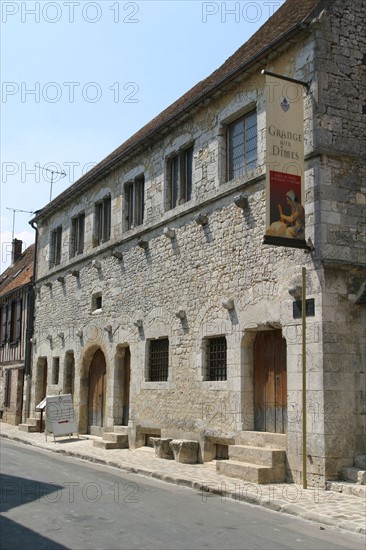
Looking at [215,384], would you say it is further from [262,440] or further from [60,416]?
[60,416]

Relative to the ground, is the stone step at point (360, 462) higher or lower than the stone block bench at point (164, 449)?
higher

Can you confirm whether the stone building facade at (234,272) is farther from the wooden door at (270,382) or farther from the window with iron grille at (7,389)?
the window with iron grille at (7,389)

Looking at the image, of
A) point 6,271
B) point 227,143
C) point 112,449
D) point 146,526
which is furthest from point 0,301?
point 146,526

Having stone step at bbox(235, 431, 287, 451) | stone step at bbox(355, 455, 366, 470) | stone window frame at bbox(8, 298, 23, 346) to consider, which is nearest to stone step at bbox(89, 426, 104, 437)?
stone step at bbox(235, 431, 287, 451)

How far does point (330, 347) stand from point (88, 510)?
4.10 meters

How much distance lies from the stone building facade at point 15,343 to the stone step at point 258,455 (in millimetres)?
12905

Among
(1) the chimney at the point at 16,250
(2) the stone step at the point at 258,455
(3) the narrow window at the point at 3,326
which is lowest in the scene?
(2) the stone step at the point at 258,455

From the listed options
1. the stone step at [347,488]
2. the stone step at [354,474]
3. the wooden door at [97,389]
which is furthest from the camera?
the wooden door at [97,389]

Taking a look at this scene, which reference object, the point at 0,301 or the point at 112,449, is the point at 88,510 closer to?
the point at 112,449

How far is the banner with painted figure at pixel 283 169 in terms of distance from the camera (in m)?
9.19

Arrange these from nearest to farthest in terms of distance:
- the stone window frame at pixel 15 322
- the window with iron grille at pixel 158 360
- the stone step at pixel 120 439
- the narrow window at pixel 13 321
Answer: the window with iron grille at pixel 158 360 < the stone step at pixel 120 439 < the stone window frame at pixel 15 322 < the narrow window at pixel 13 321

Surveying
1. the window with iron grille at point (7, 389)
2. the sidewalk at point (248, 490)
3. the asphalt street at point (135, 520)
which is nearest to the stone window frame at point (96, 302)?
the sidewalk at point (248, 490)

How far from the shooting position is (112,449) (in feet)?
45.8

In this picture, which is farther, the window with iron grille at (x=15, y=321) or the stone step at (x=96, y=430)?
the window with iron grille at (x=15, y=321)
